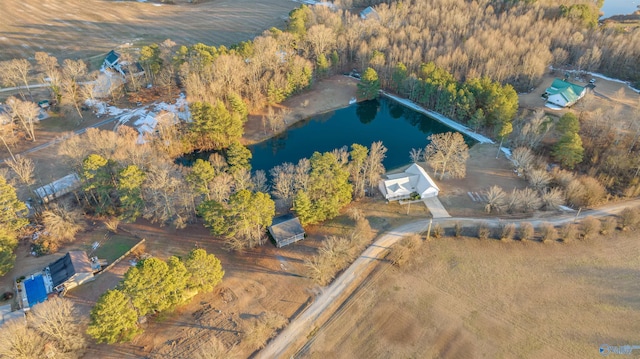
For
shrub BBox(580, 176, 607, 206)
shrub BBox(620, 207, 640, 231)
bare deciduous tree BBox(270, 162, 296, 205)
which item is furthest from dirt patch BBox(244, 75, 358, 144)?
shrub BBox(620, 207, 640, 231)

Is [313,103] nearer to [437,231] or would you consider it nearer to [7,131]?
[437,231]

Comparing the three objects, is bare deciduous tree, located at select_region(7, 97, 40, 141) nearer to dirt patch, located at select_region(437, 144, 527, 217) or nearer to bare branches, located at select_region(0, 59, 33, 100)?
bare branches, located at select_region(0, 59, 33, 100)

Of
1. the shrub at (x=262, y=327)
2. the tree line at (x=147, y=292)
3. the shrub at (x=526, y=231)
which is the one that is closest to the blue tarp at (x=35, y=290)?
the tree line at (x=147, y=292)

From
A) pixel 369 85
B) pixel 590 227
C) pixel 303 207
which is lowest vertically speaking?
pixel 303 207

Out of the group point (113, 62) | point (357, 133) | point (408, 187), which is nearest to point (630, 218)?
point (408, 187)

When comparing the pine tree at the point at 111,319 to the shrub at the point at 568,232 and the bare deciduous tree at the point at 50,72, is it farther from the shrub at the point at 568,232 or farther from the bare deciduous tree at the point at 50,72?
the bare deciduous tree at the point at 50,72

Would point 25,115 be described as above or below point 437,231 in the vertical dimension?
above

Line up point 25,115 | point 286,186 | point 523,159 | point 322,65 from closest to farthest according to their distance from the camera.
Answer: point 286,186 → point 523,159 → point 25,115 → point 322,65

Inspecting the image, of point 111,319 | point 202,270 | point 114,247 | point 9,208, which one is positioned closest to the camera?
point 111,319

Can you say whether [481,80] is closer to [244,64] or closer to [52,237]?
[244,64]
